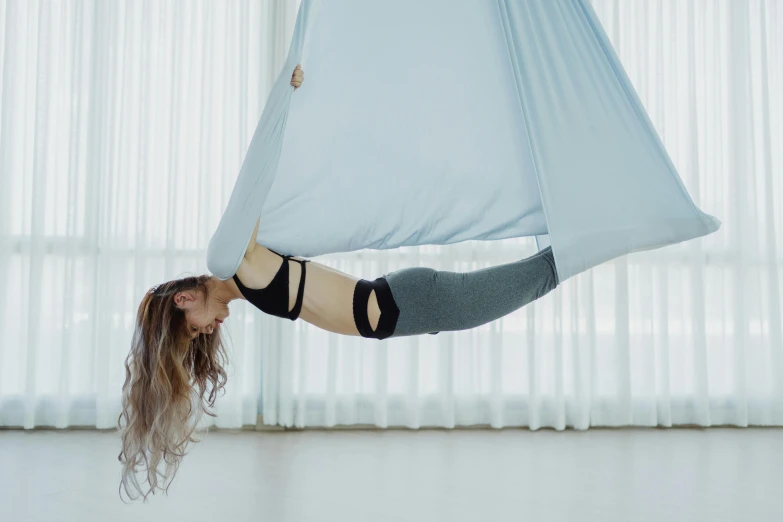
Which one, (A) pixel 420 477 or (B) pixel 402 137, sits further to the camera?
(A) pixel 420 477

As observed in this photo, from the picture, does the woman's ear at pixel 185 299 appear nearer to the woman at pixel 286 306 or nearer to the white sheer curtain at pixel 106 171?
the woman at pixel 286 306

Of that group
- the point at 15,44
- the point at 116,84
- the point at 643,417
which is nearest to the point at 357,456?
the point at 643,417

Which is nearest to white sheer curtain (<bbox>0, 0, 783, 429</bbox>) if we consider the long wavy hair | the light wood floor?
the light wood floor

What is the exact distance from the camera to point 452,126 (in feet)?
8.32

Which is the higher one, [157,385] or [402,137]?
[402,137]

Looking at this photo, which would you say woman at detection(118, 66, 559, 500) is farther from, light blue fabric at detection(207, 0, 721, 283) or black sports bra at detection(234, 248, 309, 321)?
light blue fabric at detection(207, 0, 721, 283)

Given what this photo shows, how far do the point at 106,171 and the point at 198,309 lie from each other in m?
2.17

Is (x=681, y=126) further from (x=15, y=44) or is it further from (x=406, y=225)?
(x=15, y=44)

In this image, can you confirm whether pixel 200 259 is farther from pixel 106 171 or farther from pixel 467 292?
pixel 467 292

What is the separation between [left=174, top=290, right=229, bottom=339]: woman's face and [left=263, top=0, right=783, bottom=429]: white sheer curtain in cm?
173

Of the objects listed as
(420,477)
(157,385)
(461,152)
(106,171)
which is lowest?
(420,477)

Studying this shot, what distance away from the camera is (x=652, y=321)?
4.25 m

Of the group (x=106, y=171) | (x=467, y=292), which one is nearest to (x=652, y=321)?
(x=467, y=292)

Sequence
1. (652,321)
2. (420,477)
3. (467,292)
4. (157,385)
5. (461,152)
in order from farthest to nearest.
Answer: (652,321), (420,477), (461,152), (157,385), (467,292)
